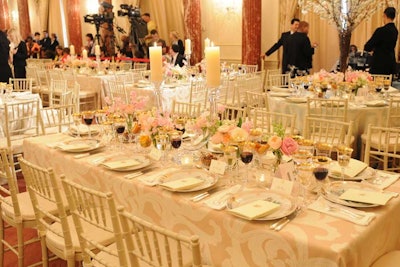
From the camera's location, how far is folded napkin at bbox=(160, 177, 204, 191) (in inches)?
83.9

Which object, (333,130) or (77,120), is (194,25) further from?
(77,120)

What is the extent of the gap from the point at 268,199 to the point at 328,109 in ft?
8.59

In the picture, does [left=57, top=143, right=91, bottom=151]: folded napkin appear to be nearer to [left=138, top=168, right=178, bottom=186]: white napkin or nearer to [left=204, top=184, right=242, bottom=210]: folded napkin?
[left=138, top=168, right=178, bottom=186]: white napkin

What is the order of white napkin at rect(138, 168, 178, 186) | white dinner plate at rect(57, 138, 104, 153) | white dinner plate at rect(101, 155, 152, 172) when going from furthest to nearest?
white dinner plate at rect(57, 138, 104, 153) < white dinner plate at rect(101, 155, 152, 172) < white napkin at rect(138, 168, 178, 186)

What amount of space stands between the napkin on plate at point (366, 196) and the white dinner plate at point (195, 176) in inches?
24.7

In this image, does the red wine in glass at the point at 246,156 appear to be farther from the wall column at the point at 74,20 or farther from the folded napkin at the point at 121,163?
the wall column at the point at 74,20

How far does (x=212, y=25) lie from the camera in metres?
10.5

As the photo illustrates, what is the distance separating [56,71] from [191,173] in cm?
619

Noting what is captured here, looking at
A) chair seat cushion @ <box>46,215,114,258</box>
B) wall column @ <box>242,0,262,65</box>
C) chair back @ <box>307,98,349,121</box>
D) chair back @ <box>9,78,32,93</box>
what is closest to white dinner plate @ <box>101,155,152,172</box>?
chair seat cushion @ <box>46,215,114,258</box>

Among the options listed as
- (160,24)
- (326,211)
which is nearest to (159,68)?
(326,211)

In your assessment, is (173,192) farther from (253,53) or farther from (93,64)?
(253,53)

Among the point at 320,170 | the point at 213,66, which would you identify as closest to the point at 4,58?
the point at 213,66

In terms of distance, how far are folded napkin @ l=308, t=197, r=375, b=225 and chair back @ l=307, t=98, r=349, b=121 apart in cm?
237

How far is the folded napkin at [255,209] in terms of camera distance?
5.93ft
